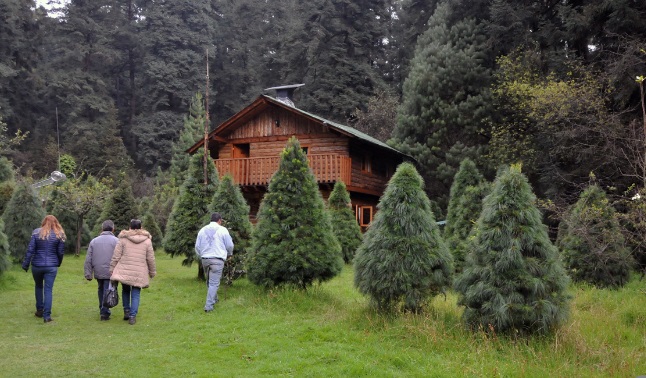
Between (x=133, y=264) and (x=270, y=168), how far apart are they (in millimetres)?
16410

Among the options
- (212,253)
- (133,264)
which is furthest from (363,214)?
(133,264)

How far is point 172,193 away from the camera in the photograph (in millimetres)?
34750

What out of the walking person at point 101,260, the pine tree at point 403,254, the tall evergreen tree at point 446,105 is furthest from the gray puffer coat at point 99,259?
the tall evergreen tree at point 446,105

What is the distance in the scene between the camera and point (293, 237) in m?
11.6

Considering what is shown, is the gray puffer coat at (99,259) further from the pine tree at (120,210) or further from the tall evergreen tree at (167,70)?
the tall evergreen tree at (167,70)

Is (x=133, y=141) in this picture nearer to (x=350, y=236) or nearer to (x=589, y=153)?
(x=350, y=236)

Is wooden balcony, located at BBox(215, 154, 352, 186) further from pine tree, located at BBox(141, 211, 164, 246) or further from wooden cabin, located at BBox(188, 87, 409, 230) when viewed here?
pine tree, located at BBox(141, 211, 164, 246)

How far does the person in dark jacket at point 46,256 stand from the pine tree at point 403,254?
208 inches

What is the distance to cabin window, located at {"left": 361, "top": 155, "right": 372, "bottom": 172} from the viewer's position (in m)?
28.6

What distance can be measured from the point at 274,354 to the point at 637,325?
Answer: 619 cm

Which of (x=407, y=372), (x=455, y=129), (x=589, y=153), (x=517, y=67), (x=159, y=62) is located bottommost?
(x=407, y=372)

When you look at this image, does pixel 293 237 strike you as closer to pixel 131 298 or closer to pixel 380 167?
pixel 131 298

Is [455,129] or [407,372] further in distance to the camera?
[455,129]

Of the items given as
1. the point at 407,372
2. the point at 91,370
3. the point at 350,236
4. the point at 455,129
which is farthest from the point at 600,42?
the point at 91,370
